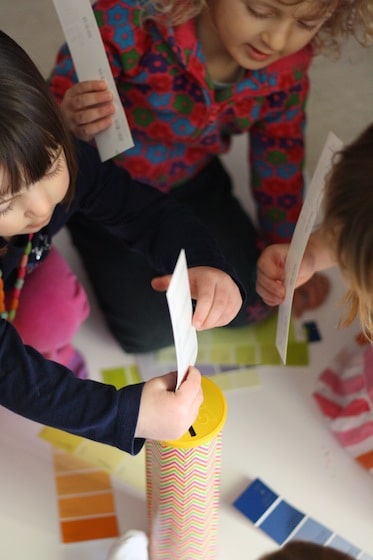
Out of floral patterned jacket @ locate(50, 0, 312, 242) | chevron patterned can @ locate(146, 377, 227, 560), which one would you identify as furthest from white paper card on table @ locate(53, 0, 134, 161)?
chevron patterned can @ locate(146, 377, 227, 560)

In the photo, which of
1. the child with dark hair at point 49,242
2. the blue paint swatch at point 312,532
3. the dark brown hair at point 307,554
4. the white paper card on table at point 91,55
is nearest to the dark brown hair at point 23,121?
the child with dark hair at point 49,242

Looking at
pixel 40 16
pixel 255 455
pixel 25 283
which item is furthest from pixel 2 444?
pixel 40 16

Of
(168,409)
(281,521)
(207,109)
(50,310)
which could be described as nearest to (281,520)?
(281,521)

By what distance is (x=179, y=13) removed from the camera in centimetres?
100

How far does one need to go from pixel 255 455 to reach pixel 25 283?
391 mm

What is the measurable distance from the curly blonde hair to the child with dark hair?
0.21 meters

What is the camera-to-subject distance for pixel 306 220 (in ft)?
2.62

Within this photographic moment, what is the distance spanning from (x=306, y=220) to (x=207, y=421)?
0.75 ft

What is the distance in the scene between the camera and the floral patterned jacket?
3.39ft

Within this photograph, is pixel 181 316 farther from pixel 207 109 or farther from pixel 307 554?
pixel 207 109

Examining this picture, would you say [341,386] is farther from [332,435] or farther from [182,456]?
[182,456]

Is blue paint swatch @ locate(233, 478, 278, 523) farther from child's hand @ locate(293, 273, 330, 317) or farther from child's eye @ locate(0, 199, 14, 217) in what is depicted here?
child's eye @ locate(0, 199, 14, 217)

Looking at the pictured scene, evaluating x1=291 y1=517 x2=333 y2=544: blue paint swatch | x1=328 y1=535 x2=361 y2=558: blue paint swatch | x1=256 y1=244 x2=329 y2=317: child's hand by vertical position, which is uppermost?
x1=256 y1=244 x2=329 y2=317: child's hand

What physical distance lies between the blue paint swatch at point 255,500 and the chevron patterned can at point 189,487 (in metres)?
0.07
